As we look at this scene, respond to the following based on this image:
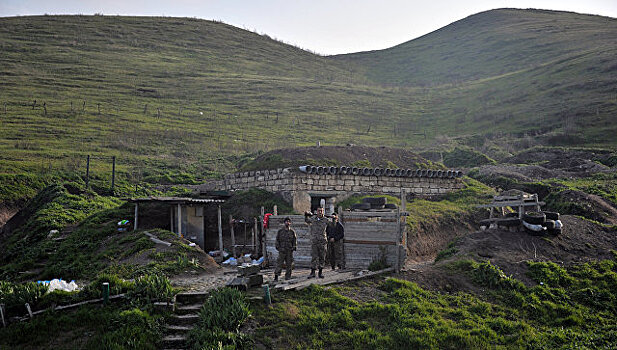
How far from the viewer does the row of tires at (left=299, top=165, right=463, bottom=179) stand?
70.0ft

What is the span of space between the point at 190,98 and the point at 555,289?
45.6 meters

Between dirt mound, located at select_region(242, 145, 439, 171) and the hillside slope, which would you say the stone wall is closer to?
dirt mound, located at select_region(242, 145, 439, 171)

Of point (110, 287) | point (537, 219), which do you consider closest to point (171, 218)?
point (110, 287)

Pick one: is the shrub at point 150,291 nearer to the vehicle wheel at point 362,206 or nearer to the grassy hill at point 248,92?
the vehicle wheel at point 362,206

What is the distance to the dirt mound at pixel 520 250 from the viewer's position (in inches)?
523

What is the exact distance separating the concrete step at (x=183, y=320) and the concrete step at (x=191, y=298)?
2.25 feet

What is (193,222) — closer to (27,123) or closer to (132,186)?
(132,186)

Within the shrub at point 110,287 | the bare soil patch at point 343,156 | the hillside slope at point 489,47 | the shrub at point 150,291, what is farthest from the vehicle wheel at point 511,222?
the hillside slope at point 489,47

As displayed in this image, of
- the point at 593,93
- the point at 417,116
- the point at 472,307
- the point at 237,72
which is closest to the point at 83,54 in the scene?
the point at 237,72

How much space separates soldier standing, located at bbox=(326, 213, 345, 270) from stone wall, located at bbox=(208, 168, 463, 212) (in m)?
5.94

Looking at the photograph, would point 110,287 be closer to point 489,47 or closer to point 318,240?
point 318,240

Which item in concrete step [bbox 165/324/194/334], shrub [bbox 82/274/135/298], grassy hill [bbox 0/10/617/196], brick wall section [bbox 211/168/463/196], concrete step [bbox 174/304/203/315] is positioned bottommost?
concrete step [bbox 165/324/194/334]

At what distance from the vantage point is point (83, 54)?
62000 millimetres

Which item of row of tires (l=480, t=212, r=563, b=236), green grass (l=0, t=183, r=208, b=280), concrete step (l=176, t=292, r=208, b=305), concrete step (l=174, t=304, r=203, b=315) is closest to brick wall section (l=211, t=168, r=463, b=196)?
green grass (l=0, t=183, r=208, b=280)
